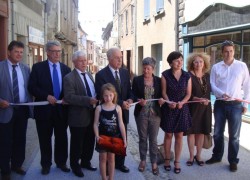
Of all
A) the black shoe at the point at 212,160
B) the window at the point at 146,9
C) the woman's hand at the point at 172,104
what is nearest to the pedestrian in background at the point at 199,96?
the black shoe at the point at 212,160

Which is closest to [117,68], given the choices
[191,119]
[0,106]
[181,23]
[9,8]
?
[191,119]

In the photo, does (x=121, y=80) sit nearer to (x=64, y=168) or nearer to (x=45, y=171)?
(x=64, y=168)

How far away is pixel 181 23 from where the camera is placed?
37.3 feet

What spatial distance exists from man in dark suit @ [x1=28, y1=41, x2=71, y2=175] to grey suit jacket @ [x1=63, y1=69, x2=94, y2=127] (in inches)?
8.0

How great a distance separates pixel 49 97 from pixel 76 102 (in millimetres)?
373

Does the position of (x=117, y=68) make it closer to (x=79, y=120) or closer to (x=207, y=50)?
(x=79, y=120)

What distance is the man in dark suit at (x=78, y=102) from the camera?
4188 millimetres

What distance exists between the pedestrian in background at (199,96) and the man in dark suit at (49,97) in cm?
182

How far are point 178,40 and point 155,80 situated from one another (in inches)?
299

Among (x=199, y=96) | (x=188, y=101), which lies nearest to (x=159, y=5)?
(x=199, y=96)

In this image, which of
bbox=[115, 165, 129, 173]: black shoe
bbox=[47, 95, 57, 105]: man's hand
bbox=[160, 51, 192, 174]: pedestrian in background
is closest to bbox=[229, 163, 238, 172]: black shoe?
bbox=[160, 51, 192, 174]: pedestrian in background

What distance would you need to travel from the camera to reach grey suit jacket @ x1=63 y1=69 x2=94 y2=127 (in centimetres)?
418

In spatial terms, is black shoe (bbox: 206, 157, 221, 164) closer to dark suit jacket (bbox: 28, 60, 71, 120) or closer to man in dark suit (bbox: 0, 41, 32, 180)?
dark suit jacket (bbox: 28, 60, 71, 120)

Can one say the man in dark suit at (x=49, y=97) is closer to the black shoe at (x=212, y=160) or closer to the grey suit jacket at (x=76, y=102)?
the grey suit jacket at (x=76, y=102)
